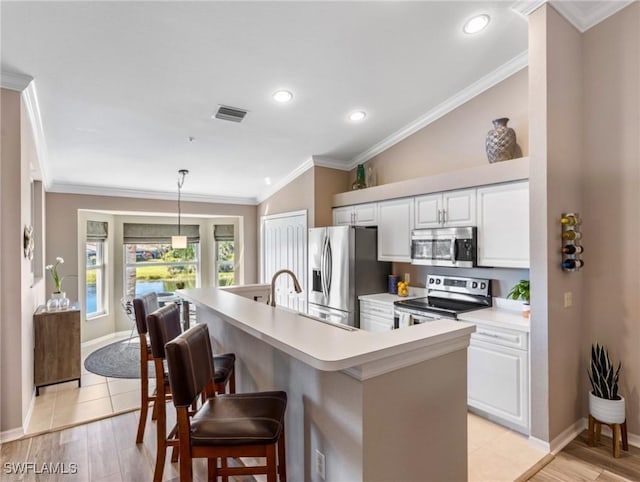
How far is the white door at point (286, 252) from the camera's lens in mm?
5035

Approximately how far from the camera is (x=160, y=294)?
20.2 ft

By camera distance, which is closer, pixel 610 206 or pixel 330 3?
pixel 330 3

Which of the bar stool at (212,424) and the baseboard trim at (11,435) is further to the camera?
the baseboard trim at (11,435)

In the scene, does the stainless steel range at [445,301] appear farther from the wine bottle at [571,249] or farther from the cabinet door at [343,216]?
the cabinet door at [343,216]

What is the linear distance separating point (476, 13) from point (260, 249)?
485cm

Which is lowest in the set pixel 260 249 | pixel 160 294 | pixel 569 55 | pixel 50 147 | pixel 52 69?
pixel 160 294

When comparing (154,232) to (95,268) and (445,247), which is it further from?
(445,247)

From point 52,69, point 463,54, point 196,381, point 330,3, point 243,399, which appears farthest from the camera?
point 463,54

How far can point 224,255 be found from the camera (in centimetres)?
713

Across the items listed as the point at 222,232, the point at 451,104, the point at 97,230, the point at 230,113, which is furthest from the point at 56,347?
the point at 451,104

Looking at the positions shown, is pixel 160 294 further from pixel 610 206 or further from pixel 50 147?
pixel 610 206

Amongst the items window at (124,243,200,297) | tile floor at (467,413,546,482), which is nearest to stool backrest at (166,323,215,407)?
tile floor at (467,413,546,482)

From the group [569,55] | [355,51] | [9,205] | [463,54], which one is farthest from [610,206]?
[9,205]

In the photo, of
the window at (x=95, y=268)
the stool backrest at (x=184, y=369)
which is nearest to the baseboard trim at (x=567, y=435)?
the stool backrest at (x=184, y=369)
